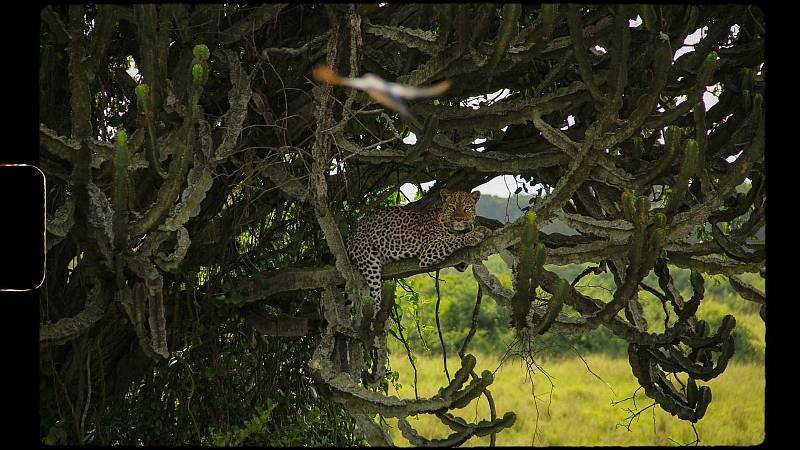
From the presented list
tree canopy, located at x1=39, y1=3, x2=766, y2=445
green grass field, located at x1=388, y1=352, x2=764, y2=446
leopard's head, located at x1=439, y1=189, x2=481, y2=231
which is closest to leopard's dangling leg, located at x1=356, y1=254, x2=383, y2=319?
tree canopy, located at x1=39, y1=3, x2=766, y2=445

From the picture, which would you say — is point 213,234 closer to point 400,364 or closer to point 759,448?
point 759,448

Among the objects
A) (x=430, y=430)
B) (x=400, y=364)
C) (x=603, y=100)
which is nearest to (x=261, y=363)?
(x=603, y=100)

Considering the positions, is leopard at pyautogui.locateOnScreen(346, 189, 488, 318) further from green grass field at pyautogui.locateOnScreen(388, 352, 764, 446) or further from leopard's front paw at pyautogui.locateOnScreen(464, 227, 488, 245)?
green grass field at pyautogui.locateOnScreen(388, 352, 764, 446)

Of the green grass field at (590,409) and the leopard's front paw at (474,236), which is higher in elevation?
the leopard's front paw at (474,236)

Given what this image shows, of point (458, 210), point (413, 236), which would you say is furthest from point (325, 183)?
point (458, 210)

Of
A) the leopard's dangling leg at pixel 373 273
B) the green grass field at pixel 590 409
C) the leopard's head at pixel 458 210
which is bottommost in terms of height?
the green grass field at pixel 590 409

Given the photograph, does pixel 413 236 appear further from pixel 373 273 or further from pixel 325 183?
pixel 325 183

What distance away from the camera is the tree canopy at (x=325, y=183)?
134 inches

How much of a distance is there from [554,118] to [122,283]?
8.53 ft

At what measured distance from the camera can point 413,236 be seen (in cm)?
456

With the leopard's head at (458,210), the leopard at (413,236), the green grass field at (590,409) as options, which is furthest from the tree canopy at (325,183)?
the green grass field at (590,409)

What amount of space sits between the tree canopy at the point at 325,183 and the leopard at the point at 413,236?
0.31ft

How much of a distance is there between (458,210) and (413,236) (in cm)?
26

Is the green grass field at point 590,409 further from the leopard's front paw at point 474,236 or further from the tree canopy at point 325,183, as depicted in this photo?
the leopard's front paw at point 474,236
